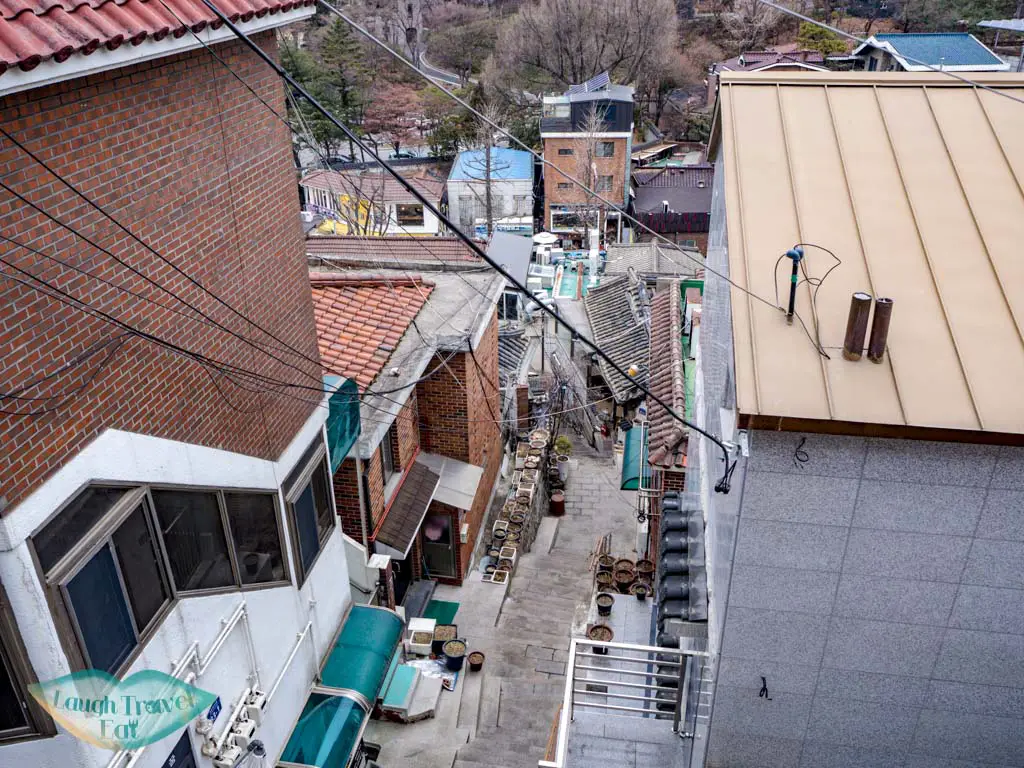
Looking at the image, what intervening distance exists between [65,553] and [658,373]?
13.2 metres

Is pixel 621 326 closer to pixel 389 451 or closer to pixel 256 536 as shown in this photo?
pixel 389 451

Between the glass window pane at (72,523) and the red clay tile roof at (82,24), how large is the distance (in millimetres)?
2825

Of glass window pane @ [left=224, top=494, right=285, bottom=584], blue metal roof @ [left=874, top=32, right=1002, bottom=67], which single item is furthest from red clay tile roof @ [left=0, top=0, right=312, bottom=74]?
blue metal roof @ [left=874, top=32, right=1002, bottom=67]

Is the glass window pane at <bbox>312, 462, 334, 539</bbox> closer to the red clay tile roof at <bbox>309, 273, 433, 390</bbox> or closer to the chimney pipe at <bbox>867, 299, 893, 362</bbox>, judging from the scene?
the red clay tile roof at <bbox>309, 273, 433, 390</bbox>

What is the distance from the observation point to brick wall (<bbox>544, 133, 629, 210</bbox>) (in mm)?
44875

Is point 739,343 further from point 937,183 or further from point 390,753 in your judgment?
point 390,753

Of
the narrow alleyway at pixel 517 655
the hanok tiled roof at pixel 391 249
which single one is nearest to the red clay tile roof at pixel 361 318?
the hanok tiled roof at pixel 391 249

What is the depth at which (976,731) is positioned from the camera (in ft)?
21.3

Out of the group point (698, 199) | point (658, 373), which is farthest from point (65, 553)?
point (698, 199)

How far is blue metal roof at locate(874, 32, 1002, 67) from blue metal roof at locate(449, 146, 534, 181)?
19.8 meters

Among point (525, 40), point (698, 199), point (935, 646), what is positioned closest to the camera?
point (935, 646)

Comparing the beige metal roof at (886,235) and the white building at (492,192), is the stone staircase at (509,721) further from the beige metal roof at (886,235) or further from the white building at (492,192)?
the white building at (492,192)

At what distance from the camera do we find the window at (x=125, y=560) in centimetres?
534

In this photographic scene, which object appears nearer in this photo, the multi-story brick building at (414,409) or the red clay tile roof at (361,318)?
the red clay tile roof at (361,318)
